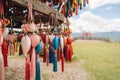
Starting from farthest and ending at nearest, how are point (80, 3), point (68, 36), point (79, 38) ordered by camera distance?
1. point (79, 38)
2. point (80, 3)
3. point (68, 36)

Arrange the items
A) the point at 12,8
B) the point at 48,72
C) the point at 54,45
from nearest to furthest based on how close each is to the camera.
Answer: the point at 54,45 < the point at 12,8 < the point at 48,72

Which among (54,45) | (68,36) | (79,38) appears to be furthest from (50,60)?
→ (79,38)

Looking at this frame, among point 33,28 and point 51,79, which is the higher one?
point 33,28

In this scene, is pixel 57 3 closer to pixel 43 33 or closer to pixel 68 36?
pixel 68 36

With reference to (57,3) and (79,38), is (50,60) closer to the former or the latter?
(57,3)

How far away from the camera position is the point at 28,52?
204 cm

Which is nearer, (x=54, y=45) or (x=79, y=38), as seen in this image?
(x=54, y=45)

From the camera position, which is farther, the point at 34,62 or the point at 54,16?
the point at 54,16

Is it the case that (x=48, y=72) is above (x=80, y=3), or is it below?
below

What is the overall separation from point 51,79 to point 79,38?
26.9 metres

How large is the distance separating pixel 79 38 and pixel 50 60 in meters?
30.6

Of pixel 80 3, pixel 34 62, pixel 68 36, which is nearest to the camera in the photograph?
pixel 34 62

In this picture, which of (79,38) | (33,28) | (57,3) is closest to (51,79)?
(57,3)

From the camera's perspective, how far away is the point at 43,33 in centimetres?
316
